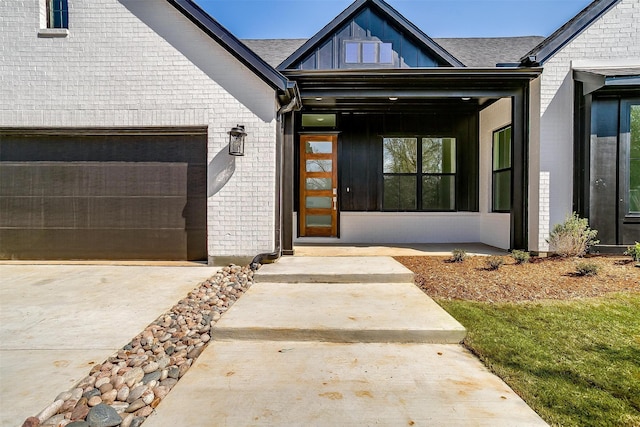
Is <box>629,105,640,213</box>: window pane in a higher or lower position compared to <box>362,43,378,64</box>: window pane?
lower

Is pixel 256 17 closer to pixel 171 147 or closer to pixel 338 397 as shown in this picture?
pixel 171 147

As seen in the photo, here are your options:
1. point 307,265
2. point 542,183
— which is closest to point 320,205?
point 307,265

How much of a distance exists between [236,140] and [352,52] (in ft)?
14.6

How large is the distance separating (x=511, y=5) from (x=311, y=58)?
16.8ft

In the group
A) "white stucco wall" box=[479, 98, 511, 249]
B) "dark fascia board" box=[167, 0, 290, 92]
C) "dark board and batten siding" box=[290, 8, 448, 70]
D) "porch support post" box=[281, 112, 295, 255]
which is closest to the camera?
"dark fascia board" box=[167, 0, 290, 92]

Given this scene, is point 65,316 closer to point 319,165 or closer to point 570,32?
point 319,165

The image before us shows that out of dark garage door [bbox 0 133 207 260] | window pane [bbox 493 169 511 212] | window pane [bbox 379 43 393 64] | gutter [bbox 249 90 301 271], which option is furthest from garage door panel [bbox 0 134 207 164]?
window pane [bbox 493 169 511 212]

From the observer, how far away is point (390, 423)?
1692 millimetres

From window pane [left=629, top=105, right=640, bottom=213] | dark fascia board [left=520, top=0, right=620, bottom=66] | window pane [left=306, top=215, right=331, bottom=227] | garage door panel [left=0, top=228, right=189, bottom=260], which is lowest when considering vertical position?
garage door panel [left=0, top=228, right=189, bottom=260]

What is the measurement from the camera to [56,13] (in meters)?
5.44

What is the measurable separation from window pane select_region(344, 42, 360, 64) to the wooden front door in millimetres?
1877

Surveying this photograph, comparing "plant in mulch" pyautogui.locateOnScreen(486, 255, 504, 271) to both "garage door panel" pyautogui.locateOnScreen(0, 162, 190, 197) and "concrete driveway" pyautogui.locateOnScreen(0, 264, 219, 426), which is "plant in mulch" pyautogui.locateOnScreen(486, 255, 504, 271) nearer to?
"concrete driveway" pyautogui.locateOnScreen(0, 264, 219, 426)

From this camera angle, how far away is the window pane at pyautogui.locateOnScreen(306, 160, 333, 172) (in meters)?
8.11

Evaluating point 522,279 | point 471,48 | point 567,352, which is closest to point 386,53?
point 471,48
